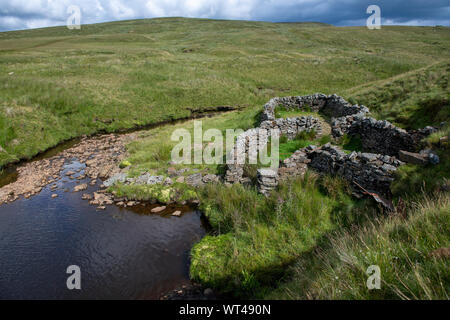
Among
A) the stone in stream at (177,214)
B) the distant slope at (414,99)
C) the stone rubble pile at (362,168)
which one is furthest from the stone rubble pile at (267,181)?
the distant slope at (414,99)

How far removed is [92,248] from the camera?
801 cm

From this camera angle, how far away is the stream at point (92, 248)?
6.57 m

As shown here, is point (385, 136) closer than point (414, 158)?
No

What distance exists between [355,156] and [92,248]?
9.73 metres

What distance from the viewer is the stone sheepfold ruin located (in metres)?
7.57

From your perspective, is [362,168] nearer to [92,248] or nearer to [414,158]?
[414,158]

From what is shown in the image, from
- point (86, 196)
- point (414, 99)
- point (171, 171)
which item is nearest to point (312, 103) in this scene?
point (414, 99)

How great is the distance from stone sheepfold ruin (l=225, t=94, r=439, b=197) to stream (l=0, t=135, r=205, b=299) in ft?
11.8

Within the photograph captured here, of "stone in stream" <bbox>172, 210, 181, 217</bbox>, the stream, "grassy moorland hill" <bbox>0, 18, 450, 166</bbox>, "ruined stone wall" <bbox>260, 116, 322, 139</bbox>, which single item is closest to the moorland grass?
the stream

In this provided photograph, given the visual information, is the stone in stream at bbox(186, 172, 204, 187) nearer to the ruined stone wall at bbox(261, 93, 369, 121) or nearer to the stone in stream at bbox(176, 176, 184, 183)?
the stone in stream at bbox(176, 176, 184, 183)

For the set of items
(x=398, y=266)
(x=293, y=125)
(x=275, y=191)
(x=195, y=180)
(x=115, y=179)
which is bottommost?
(x=115, y=179)

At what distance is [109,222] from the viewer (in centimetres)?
934

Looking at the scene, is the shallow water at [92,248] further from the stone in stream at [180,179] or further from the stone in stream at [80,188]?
the stone in stream at [180,179]
